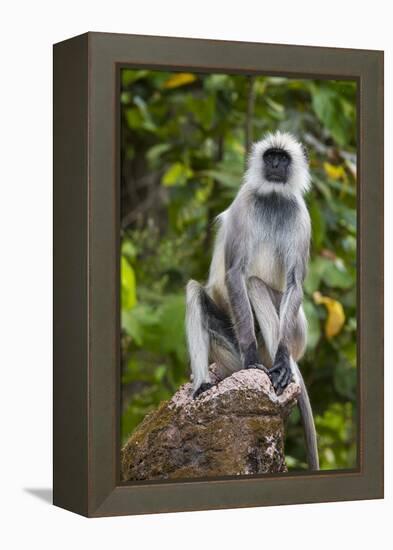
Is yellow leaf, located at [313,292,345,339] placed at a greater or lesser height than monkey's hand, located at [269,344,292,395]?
greater

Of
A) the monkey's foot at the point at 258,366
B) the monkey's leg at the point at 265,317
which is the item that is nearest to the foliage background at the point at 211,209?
the monkey's leg at the point at 265,317

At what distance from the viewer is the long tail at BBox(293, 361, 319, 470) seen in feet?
31.9

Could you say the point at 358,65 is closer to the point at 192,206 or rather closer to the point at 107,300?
the point at 192,206

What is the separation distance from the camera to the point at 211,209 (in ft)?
33.2

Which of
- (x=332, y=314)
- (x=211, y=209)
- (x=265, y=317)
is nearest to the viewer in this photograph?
(x=265, y=317)

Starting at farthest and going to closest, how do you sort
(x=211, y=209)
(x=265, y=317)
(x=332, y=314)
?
(x=332, y=314) < (x=211, y=209) < (x=265, y=317)

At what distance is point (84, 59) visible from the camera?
885cm

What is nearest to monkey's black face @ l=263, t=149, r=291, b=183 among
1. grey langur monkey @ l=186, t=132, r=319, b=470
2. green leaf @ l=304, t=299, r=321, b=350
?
grey langur monkey @ l=186, t=132, r=319, b=470

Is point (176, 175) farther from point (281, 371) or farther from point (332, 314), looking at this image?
point (281, 371)

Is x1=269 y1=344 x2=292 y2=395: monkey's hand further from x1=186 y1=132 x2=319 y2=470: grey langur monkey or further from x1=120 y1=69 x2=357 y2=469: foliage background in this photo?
x1=120 y1=69 x2=357 y2=469: foliage background

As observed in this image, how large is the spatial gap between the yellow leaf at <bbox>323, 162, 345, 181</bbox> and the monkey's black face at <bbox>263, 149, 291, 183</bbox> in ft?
2.92

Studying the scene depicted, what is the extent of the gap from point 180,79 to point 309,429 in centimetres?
238

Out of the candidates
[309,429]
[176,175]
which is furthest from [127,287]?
[309,429]

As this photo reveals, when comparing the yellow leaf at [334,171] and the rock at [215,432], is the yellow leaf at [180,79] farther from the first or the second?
the rock at [215,432]
